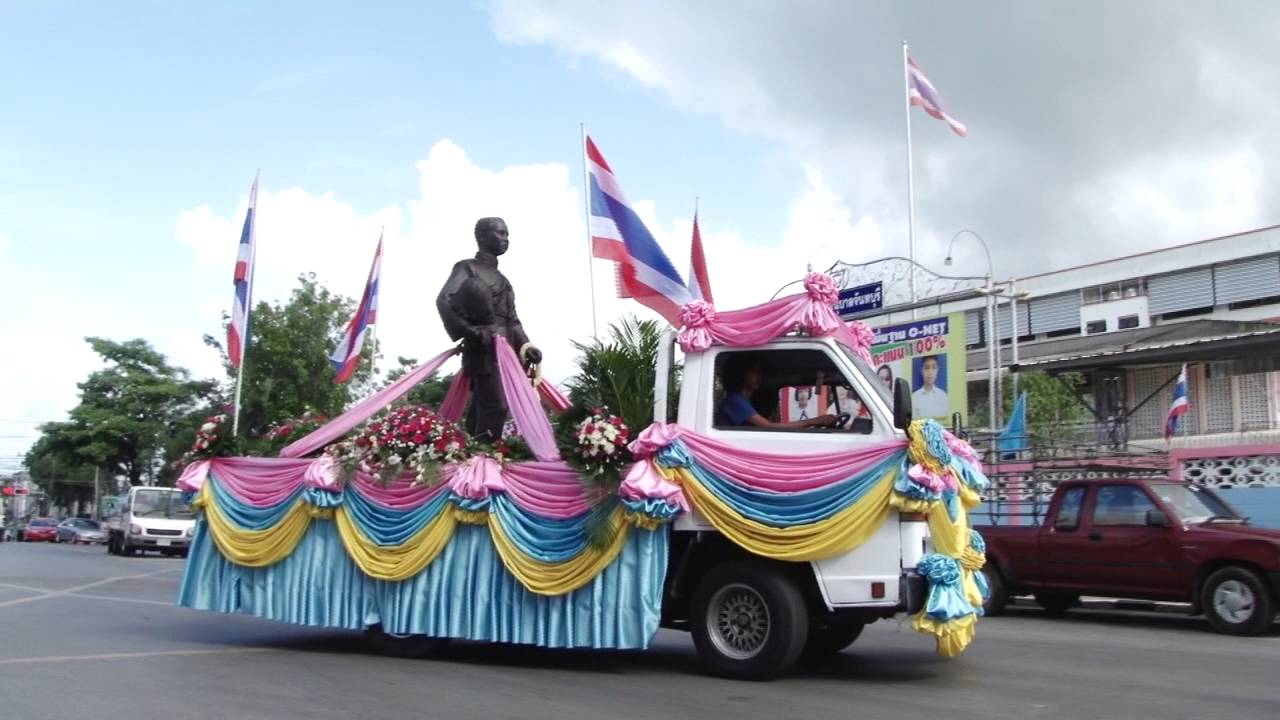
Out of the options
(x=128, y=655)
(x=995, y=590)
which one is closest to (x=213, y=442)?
(x=128, y=655)

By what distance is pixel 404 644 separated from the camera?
9523 mm

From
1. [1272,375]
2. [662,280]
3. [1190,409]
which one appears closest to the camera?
[662,280]

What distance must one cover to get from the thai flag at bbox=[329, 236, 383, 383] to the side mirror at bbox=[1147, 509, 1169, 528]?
54.2ft

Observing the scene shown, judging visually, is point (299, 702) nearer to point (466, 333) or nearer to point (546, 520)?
point (546, 520)

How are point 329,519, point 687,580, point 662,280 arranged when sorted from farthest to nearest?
point 662,280
point 329,519
point 687,580

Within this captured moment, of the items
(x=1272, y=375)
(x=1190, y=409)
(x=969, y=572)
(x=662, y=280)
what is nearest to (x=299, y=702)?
(x=969, y=572)

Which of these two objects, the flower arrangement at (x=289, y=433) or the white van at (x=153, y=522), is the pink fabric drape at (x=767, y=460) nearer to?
the flower arrangement at (x=289, y=433)

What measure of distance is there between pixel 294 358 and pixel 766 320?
28919 mm

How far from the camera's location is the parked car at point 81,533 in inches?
1948

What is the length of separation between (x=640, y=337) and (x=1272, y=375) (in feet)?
63.9

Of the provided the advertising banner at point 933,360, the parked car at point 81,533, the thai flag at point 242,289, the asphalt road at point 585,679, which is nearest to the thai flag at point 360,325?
the thai flag at point 242,289

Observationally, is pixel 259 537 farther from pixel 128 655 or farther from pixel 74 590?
pixel 74 590

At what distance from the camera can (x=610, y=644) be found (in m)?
8.24

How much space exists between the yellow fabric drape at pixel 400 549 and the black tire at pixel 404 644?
0.58 m
